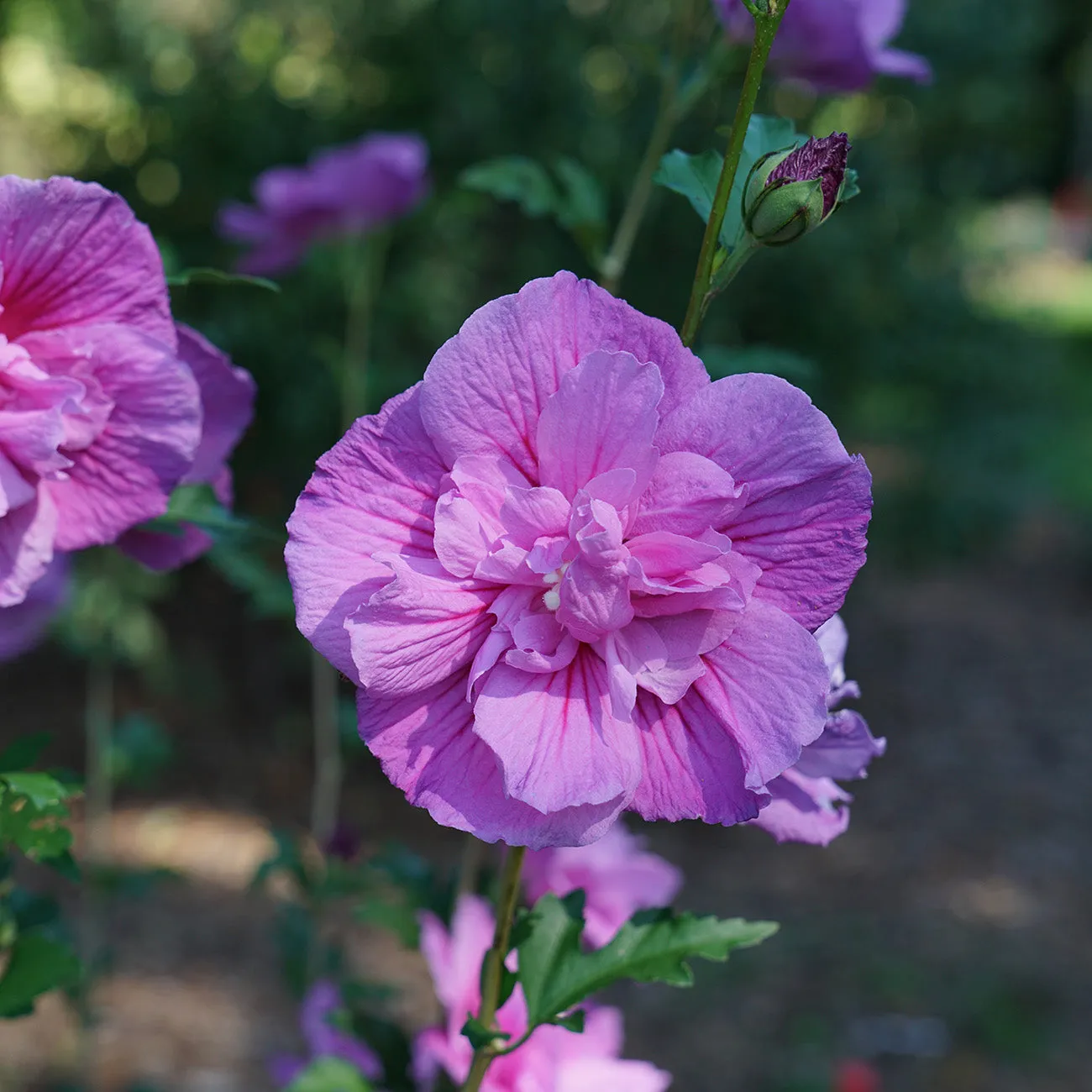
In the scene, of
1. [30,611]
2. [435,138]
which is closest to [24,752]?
[30,611]

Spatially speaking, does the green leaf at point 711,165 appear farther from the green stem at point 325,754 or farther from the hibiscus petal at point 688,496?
the green stem at point 325,754

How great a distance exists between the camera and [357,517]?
760 millimetres

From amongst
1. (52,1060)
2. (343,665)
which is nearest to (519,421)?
(343,665)

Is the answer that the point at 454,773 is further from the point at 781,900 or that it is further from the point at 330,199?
the point at 781,900

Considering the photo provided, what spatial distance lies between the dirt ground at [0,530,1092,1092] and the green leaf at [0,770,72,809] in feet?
7.33

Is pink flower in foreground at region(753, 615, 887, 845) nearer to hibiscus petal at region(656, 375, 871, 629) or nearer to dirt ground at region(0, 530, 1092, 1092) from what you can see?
hibiscus petal at region(656, 375, 871, 629)

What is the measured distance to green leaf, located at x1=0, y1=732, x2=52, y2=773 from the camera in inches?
38.9

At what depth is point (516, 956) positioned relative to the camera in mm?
933

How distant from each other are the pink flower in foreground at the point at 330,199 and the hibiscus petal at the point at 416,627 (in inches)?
64.2

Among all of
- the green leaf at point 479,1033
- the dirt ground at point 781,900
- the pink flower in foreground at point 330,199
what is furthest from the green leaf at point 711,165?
the dirt ground at point 781,900

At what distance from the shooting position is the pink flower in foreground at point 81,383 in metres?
0.85

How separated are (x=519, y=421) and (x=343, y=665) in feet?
0.62

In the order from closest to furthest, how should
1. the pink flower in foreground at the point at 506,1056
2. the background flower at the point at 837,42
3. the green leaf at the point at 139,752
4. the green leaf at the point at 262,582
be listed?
1. the pink flower in foreground at the point at 506,1056
2. the background flower at the point at 837,42
3. the green leaf at the point at 262,582
4. the green leaf at the point at 139,752

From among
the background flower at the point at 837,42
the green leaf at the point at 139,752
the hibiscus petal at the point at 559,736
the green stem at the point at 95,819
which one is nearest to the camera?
the hibiscus petal at the point at 559,736
